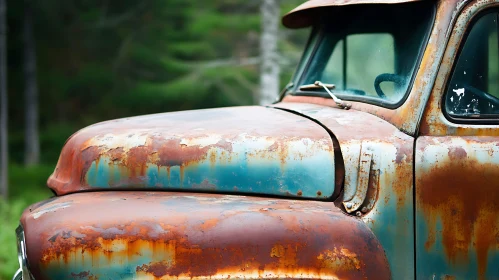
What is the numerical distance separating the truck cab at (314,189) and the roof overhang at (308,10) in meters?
0.18

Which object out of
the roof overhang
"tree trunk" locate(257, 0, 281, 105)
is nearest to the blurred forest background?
"tree trunk" locate(257, 0, 281, 105)

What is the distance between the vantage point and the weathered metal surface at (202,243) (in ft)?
7.70

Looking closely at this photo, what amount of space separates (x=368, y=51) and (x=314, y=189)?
1.06m

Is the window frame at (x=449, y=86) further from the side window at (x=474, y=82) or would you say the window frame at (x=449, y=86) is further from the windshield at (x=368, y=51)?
the windshield at (x=368, y=51)

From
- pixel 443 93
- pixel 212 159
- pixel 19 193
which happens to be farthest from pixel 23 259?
pixel 19 193

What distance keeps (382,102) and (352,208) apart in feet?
1.89

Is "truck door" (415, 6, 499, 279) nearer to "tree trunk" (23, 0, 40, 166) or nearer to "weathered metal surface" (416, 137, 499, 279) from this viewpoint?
"weathered metal surface" (416, 137, 499, 279)

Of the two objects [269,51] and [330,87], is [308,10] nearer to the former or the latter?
[330,87]

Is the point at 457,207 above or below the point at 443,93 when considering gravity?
below

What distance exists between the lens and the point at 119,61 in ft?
67.1

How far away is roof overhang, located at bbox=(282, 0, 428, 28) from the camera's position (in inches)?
119

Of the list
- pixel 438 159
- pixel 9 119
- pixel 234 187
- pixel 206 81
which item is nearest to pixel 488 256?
pixel 438 159

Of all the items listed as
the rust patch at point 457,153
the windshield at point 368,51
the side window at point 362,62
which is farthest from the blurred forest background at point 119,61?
the rust patch at point 457,153

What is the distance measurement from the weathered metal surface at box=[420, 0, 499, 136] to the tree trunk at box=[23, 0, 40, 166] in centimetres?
1808
